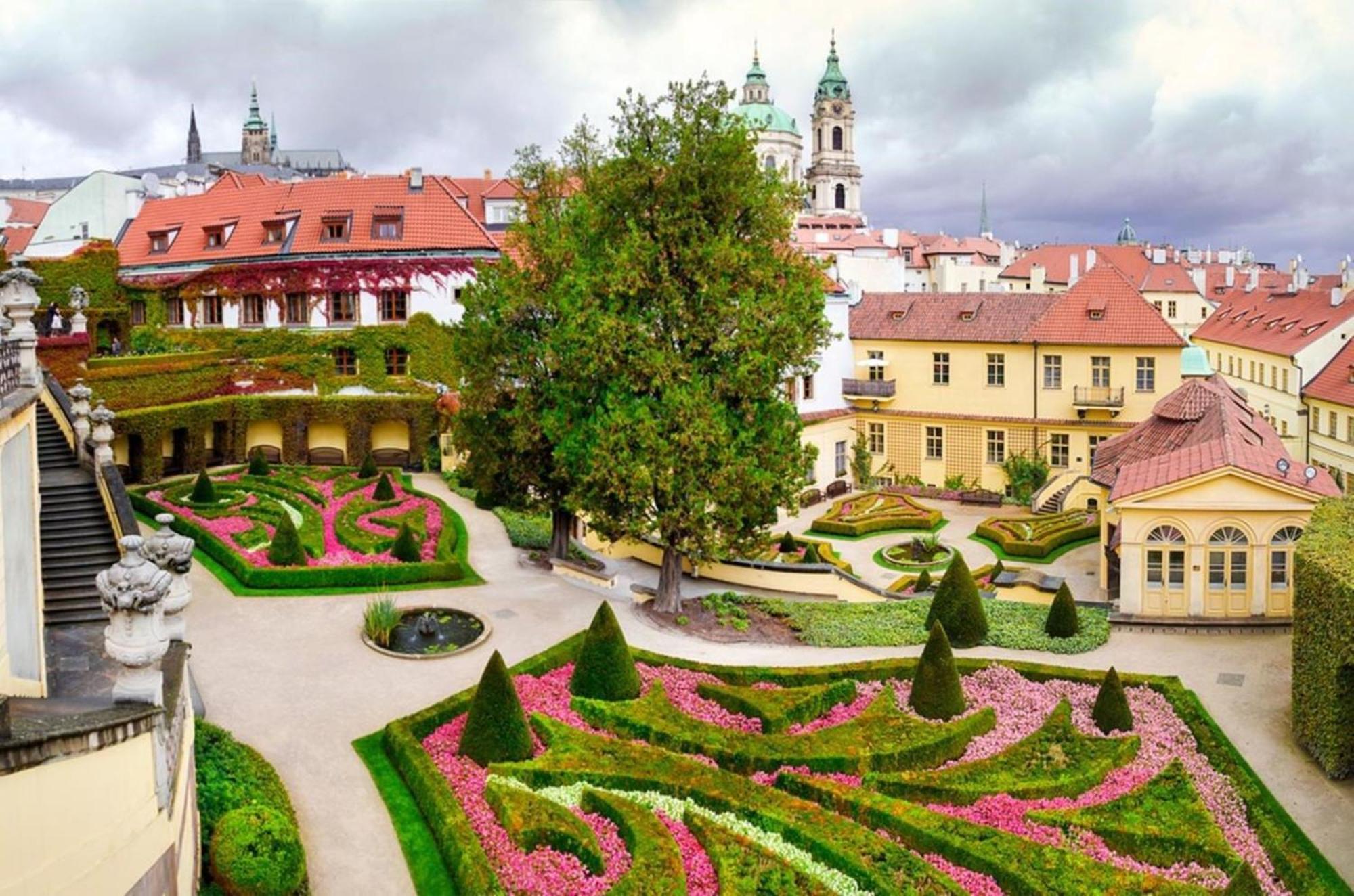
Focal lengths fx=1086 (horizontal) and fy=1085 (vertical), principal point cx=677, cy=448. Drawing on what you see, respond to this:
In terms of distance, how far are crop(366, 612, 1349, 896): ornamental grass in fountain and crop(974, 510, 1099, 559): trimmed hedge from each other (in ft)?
53.7

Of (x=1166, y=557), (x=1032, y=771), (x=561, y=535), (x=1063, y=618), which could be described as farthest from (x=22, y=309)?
(x=1166, y=557)

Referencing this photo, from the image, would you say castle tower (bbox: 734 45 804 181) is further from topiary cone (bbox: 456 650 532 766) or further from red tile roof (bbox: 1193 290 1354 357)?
topiary cone (bbox: 456 650 532 766)

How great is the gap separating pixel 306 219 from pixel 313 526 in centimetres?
2091

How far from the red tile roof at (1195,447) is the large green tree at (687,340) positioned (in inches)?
361

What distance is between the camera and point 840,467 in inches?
1987

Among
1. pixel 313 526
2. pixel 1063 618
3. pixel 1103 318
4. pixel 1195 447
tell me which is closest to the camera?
pixel 1063 618

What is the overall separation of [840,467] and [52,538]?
34.8 m

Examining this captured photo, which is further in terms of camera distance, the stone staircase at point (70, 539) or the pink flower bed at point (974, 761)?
the stone staircase at point (70, 539)

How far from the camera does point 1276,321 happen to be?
207 feet

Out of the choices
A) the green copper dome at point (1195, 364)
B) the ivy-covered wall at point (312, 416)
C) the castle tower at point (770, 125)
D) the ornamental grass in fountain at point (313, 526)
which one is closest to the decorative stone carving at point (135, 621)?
the ornamental grass in fountain at point (313, 526)

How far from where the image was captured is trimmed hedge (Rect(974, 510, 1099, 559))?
37312mm

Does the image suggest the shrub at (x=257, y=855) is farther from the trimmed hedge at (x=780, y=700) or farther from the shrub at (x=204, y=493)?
the shrub at (x=204, y=493)

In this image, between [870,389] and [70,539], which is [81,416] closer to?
[70,539]

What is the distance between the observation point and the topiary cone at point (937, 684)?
19.4m
